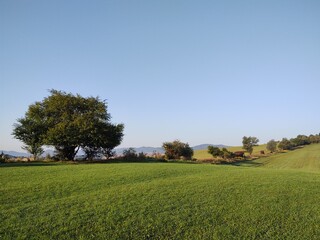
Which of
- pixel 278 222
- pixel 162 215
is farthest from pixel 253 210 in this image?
pixel 162 215

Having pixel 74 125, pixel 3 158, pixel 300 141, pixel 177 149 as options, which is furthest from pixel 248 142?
pixel 3 158

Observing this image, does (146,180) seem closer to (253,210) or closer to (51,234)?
(253,210)

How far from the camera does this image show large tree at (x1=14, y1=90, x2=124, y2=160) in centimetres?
2925

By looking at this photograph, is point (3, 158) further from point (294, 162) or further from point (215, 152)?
point (294, 162)

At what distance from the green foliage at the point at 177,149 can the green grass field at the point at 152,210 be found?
30621 millimetres

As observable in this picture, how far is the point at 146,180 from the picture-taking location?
1367 centimetres

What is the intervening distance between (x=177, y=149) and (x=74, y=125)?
65.3ft

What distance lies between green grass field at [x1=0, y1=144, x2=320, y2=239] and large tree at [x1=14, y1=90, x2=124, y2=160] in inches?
663

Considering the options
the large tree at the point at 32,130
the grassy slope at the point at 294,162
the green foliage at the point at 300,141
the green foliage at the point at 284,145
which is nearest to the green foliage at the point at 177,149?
the grassy slope at the point at 294,162

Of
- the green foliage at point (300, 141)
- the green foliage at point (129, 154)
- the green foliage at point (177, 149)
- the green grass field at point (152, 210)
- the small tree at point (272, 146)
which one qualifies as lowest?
the green grass field at point (152, 210)

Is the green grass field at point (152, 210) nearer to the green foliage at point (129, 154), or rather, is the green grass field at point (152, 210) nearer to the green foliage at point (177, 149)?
the green foliage at point (129, 154)

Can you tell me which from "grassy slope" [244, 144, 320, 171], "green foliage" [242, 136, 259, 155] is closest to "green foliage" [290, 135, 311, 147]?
"green foliage" [242, 136, 259, 155]

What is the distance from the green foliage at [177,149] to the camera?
43.4 meters

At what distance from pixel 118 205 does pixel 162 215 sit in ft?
5.46
